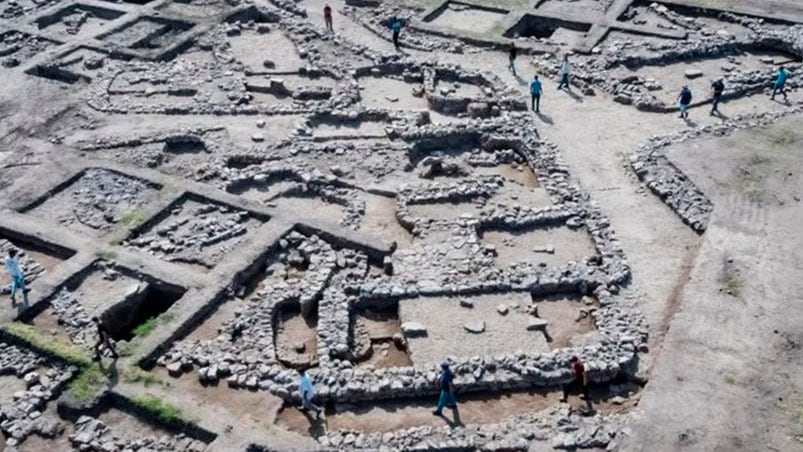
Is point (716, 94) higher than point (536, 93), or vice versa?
point (716, 94)

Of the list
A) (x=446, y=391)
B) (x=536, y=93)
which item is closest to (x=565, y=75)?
(x=536, y=93)

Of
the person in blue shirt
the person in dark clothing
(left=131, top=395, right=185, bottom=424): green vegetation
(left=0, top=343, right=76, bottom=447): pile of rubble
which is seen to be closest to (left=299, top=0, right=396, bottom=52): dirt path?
the person in blue shirt

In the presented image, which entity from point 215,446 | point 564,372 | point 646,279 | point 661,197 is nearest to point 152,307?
point 215,446

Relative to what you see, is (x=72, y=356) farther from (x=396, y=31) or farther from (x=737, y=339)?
(x=396, y=31)

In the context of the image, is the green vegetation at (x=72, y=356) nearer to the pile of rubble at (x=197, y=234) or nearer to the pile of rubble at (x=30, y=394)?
the pile of rubble at (x=30, y=394)

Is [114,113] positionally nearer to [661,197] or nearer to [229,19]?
[229,19]

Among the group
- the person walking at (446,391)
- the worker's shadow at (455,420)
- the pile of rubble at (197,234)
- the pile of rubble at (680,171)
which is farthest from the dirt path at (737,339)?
the pile of rubble at (197,234)
